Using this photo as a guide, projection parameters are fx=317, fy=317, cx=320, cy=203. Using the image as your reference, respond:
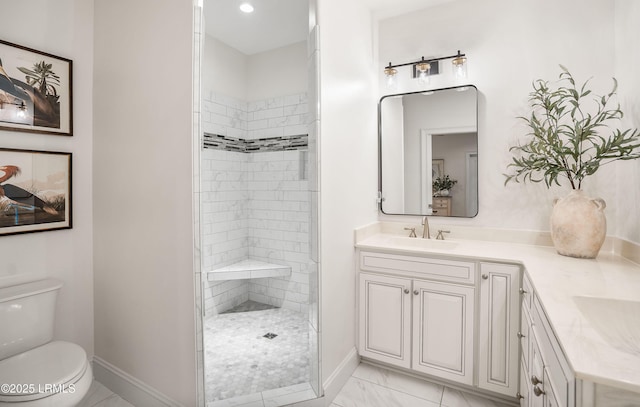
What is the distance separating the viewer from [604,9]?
6.69 feet

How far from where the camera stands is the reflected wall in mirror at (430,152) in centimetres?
243

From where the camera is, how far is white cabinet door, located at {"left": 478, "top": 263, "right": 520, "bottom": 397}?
6.03ft

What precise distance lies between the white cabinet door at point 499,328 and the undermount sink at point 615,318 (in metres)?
0.67

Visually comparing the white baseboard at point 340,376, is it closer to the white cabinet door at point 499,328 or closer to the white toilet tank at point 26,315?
the white cabinet door at point 499,328

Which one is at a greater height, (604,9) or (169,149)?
(604,9)

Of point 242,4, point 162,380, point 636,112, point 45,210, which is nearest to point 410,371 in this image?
point 162,380

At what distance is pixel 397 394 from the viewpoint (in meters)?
2.02

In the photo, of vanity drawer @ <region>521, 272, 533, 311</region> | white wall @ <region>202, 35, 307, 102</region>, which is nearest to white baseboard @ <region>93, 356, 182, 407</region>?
vanity drawer @ <region>521, 272, 533, 311</region>

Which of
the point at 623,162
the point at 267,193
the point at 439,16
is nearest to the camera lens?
the point at 623,162

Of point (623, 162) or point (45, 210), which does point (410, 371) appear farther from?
point (45, 210)

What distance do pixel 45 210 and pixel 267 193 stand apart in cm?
191

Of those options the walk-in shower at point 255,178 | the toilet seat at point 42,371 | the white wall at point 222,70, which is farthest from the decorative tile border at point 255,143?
the toilet seat at point 42,371

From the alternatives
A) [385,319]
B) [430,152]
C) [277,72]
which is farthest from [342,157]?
[277,72]

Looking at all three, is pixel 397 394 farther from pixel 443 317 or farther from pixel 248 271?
pixel 248 271
